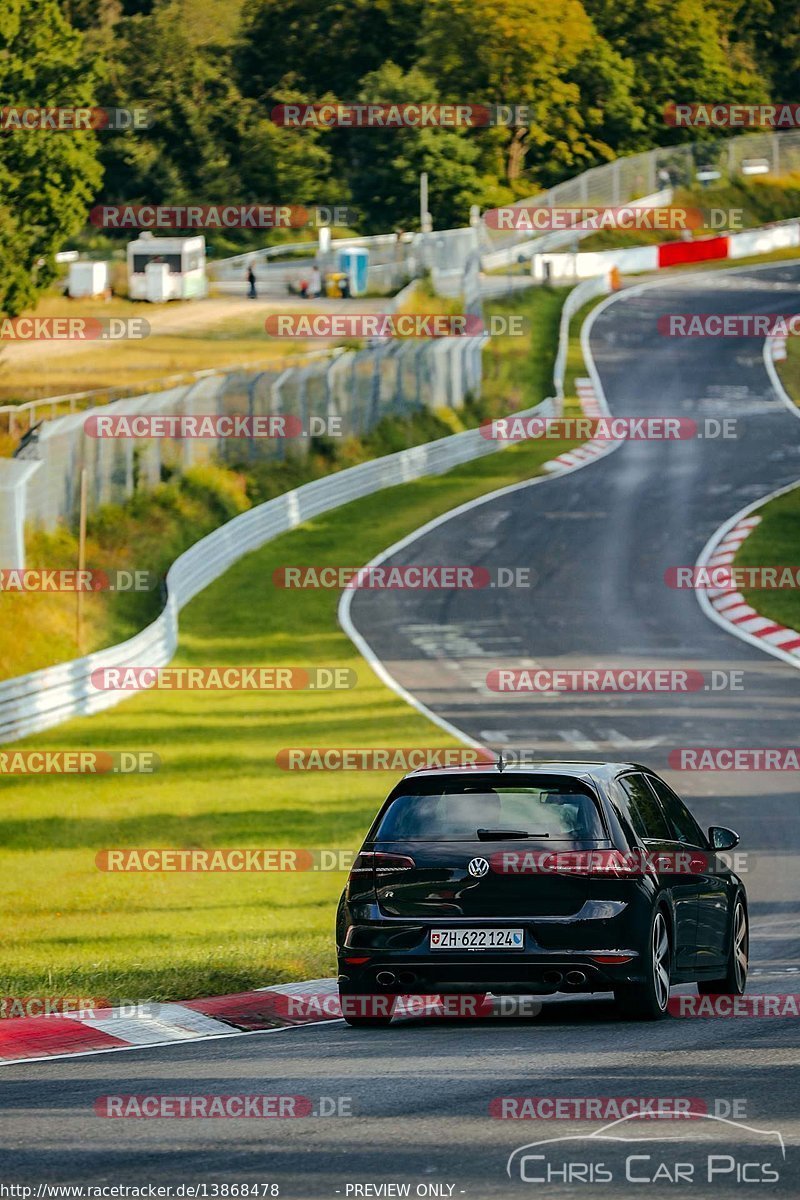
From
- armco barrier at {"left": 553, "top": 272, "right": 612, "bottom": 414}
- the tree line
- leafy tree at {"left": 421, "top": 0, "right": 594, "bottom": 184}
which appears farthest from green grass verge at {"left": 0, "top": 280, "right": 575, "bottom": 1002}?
leafy tree at {"left": 421, "top": 0, "right": 594, "bottom": 184}

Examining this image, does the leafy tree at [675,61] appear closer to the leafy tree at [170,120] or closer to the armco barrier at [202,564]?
the leafy tree at [170,120]

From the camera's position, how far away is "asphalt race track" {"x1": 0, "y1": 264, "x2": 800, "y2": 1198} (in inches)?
287

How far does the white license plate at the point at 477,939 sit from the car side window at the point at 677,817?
178cm

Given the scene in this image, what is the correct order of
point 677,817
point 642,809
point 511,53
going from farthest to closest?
point 511,53 → point 677,817 → point 642,809

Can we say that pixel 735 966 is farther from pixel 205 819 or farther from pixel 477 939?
pixel 205 819

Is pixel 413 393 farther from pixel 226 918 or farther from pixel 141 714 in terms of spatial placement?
pixel 226 918

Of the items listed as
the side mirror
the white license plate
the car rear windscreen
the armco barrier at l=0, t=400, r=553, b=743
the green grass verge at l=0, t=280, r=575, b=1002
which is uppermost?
the car rear windscreen

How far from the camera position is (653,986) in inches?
421

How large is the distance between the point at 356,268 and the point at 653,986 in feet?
217

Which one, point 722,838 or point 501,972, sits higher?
point 722,838

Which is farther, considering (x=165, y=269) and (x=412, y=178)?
(x=412, y=178)

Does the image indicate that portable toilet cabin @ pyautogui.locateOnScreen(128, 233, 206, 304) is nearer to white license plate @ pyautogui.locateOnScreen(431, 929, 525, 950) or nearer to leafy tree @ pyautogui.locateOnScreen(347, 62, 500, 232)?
leafy tree @ pyautogui.locateOnScreen(347, 62, 500, 232)

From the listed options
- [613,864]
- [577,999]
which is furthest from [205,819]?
[613,864]

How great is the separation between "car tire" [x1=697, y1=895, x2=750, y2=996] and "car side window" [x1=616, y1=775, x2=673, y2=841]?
0.87 m
